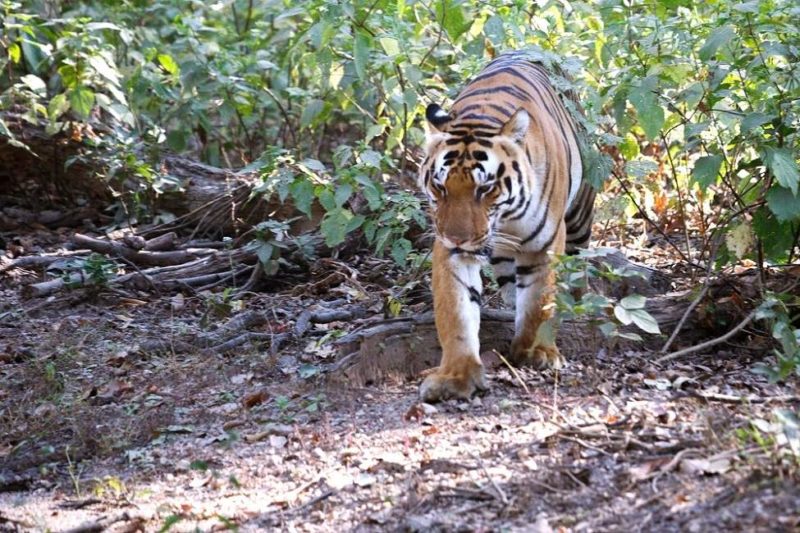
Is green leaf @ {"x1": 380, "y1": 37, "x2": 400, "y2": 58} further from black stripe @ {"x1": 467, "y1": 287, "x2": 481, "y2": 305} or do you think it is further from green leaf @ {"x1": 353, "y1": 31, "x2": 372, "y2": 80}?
black stripe @ {"x1": 467, "y1": 287, "x2": 481, "y2": 305}

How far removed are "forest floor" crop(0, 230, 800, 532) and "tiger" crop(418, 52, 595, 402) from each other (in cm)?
A: 19

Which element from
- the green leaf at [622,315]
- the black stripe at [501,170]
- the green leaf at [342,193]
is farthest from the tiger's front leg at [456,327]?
the green leaf at [342,193]

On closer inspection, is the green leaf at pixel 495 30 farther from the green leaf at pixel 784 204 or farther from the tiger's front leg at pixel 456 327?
the green leaf at pixel 784 204

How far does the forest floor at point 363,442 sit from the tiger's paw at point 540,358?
6 cm

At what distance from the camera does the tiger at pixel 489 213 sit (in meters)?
4.55

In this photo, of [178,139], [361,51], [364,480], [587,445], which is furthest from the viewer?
[178,139]

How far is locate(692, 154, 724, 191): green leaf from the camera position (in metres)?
5.01

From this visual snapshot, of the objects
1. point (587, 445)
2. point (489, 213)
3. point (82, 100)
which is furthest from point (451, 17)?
point (587, 445)

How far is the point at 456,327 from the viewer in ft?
15.3

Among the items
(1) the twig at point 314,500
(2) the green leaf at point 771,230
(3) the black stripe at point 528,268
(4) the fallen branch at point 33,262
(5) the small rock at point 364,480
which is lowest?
(1) the twig at point 314,500

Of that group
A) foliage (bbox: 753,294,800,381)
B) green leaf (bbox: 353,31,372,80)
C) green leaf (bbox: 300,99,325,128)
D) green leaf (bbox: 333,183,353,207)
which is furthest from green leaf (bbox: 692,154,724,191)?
green leaf (bbox: 300,99,325,128)

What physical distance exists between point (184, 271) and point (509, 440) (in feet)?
10.7

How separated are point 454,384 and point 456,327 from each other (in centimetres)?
26

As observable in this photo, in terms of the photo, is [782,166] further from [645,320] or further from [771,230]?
[645,320]
